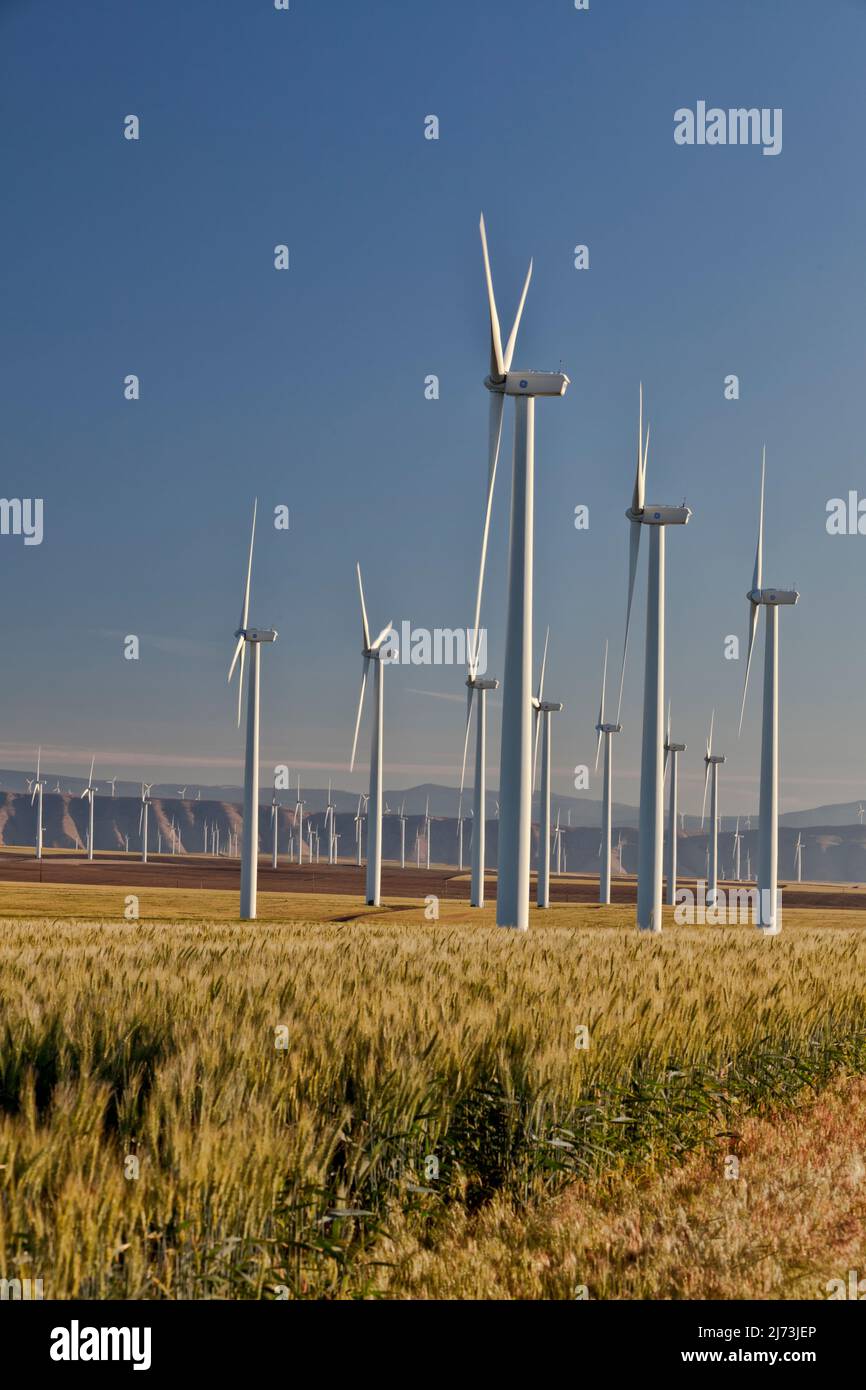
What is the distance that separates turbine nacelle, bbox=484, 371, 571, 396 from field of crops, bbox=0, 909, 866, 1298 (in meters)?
27.8

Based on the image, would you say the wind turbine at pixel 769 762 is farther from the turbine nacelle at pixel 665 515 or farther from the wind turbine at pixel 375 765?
the wind turbine at pixel 375 765

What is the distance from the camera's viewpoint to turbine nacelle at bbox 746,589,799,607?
2301 inches

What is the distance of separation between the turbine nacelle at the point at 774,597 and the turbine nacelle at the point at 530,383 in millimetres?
21868

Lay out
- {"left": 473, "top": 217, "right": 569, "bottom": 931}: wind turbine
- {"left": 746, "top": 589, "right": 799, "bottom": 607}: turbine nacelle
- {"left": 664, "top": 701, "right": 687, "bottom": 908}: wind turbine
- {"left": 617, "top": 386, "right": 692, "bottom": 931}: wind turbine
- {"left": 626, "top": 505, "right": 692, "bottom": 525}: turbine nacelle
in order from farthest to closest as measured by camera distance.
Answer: {"left": 664, "top": 701, "right": 687, "bottom": 908}: wind turbine → {"left": 746, "top": 589, "right": 799, "bottom": 607}: turbine nacelle → {"left": 626, "top": 505, "right": 692, "bottom": 525}: turbine nacelle → {"left": 617, "top": 386, "right": 692, "bottom": 931}: wind turbine → {"left": 473, "top": 217, "right": 569, "bottom": 931}: wind turbine

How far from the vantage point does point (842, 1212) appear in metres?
9.93

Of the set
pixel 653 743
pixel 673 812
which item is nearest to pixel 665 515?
pixel 653 743

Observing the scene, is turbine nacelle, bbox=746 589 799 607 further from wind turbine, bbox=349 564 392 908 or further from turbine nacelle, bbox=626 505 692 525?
wind turbine, bbox=349 564 392 908

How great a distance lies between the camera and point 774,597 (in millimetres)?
58562

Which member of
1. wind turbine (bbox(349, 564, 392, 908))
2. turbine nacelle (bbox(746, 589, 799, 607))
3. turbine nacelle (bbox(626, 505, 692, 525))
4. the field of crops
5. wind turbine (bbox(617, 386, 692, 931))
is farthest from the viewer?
wind turbine (bbox(349, 564, 392, 908))

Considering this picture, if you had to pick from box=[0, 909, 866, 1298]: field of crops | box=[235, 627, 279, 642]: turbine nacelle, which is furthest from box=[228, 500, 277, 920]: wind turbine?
box=[0, 909, 866, 1298]: field of crops

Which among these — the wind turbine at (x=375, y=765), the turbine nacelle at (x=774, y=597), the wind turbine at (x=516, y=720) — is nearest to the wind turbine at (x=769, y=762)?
the turbine nacelle at (x=774, y=597)

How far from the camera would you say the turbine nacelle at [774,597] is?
58438mm
